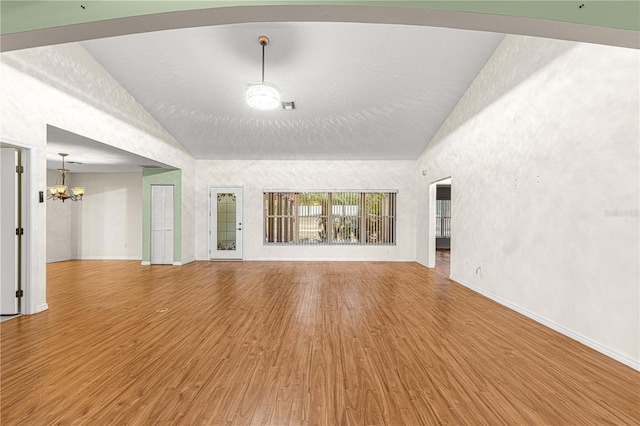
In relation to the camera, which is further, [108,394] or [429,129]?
[429,129]

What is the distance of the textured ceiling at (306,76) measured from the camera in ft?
12.2

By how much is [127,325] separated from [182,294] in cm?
130

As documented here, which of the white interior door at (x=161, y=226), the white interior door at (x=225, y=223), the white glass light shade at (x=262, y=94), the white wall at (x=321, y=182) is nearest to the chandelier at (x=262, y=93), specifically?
the white glass light shade at (x=262, y=94)

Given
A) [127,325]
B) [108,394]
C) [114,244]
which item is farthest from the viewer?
[114,244]

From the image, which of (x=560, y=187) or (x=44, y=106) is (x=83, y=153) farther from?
(x=560, y=187)

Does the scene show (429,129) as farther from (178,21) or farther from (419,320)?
(178,21)

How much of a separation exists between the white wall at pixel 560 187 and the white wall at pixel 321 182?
9.71ft

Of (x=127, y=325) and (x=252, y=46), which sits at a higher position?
(x=252, y=46)

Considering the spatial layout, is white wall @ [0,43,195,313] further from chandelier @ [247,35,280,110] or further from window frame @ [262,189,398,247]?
window frame @ [262,189,398,247]

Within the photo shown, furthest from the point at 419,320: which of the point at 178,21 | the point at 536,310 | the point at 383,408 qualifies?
the point at 178,21

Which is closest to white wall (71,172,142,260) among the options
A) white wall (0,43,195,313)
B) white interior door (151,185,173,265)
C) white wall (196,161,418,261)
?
white interior door (151,185,173,265)

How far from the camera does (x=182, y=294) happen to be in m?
4.51

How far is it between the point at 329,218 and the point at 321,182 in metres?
1.05

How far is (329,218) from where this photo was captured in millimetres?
8055
